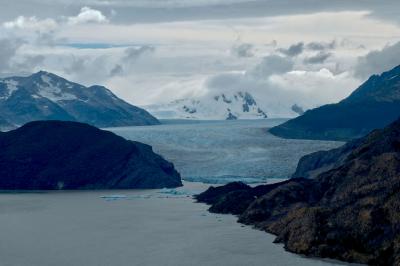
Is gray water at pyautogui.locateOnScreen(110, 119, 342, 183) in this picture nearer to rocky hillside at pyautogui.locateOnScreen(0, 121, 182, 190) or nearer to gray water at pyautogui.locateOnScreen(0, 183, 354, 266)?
rocky hillside at pyautogui.locateOnScreen(0, 121, 182, 190)

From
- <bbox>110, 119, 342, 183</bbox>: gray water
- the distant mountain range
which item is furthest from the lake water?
the distant mountain range

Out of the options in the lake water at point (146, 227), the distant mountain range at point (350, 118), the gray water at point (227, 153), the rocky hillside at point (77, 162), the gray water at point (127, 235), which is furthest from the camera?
the distant mountain range at point (350, 118)

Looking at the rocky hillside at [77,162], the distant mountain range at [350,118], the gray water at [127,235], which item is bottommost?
the gray water at [127,235]

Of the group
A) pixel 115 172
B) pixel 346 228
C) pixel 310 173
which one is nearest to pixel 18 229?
pixel 346 228

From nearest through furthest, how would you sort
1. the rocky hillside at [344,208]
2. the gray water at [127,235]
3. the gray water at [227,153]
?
the rocky hillside at [344,208]
the gray water at [127,235]
the gray water at [227,153]

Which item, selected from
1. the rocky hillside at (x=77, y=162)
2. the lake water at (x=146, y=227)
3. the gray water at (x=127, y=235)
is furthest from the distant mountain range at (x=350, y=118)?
the gray water at (x=127, y=235)

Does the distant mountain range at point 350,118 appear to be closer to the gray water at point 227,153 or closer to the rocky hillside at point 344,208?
the gray water at point 227,153

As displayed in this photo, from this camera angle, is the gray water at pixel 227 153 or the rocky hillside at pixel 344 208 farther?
the gray water at pixel 227 153

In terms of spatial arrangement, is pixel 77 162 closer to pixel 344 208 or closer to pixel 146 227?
pixel 146 227

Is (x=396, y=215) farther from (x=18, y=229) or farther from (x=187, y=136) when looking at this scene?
(x=187, y=136)
